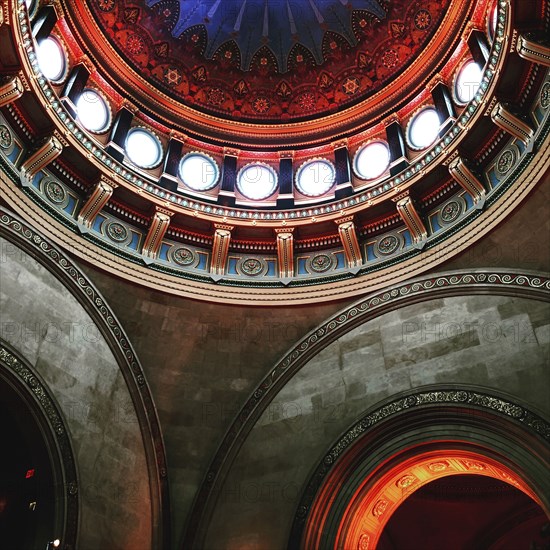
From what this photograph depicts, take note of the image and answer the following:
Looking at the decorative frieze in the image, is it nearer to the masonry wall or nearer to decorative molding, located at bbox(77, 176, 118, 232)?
decorative molding, located at bbox(77, 176, 118, 232)

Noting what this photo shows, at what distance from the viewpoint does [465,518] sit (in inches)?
796

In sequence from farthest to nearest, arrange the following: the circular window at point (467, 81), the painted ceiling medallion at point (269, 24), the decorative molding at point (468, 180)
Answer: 1. the painted ceiling medallion at point (269, 24)
2. the circular window at point (467, 81)
3. the decorative molding at point (468, 180)

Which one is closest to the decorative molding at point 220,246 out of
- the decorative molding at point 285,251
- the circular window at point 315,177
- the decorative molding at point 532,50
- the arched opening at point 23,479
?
the decorative molding at point 285,251

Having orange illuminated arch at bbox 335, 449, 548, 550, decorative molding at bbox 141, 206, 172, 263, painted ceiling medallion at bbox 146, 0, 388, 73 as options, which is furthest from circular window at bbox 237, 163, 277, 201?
orange illuminated arch at bbox 335, 449, 548, 550

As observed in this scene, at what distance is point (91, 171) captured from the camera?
53.4ft

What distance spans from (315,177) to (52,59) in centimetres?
740

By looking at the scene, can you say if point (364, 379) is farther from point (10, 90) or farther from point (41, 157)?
point (10, 90)

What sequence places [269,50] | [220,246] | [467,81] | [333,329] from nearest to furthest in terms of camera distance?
1. [333,329]
2. [467,81]
3. [220,246]
4. [269,50]

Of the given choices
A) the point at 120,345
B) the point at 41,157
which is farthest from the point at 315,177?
the point at 41,157

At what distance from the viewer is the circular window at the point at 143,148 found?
18.0 metres

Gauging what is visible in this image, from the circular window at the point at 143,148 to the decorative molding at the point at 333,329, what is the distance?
6.46 meters

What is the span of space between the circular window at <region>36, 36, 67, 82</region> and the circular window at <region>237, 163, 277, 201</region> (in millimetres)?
5373

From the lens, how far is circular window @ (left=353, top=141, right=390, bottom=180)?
1817 centimetres

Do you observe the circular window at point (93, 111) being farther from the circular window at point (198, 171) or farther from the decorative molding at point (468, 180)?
the decorative molding at point (468, 180)
